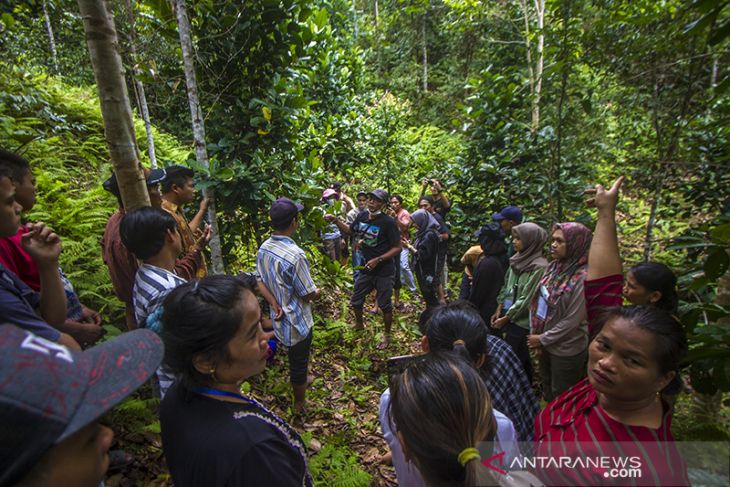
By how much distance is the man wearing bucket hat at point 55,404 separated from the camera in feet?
2.42

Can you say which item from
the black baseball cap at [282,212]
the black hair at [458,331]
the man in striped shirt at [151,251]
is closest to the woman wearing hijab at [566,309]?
the black hair at [458,331]

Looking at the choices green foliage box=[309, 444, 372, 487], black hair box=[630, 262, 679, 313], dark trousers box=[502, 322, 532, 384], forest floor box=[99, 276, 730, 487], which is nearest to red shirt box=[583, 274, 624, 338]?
forest floor box=[99, 276, 730, 487]

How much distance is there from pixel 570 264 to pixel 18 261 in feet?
14.1

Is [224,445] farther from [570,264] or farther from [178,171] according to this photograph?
[570,264]

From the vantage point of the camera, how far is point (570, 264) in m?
3.33

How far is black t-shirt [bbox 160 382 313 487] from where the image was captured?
1.21m

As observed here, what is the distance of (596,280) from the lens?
2.22 metres

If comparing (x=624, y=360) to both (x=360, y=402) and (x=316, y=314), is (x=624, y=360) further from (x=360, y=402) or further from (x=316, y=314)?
(x=316, y=314)

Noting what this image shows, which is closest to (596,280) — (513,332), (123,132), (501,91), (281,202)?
(513,332)

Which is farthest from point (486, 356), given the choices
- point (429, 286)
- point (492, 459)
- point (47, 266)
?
point (429, 286)

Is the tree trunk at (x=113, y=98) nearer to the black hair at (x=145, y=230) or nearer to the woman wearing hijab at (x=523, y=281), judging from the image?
the black hair at (x=145, y=230)

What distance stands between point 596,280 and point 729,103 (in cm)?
250

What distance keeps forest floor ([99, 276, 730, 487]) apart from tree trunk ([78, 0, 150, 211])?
5.82ft

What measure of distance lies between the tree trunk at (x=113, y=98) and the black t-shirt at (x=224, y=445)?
1818 mm
